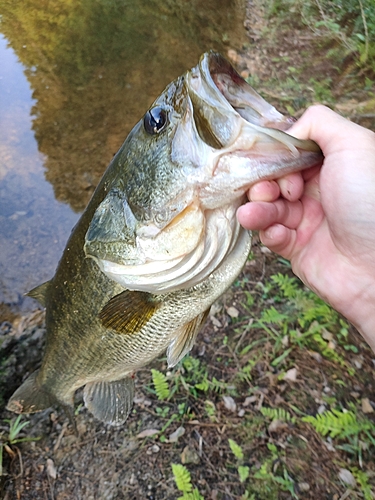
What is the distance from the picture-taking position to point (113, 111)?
5.42 metres

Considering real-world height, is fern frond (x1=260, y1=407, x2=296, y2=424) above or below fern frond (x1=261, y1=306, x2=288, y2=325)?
below

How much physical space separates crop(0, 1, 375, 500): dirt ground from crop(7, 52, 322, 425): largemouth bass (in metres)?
1.04

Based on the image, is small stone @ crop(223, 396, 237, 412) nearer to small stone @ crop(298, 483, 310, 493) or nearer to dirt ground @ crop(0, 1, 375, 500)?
dirt ground @ crop(0, 1, 375, 500)

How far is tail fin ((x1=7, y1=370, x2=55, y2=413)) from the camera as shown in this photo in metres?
2.20

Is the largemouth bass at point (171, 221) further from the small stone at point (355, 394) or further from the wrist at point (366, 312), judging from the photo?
the small stone at point (355, 394)

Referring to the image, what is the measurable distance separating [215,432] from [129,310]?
4.83ft

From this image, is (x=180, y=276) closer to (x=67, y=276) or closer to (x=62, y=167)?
(x=67, y=276)

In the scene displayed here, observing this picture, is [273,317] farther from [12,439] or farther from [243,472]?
[12,439]

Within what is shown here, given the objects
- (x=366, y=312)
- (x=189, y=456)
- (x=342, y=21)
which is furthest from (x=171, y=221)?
(x=342, y=21)

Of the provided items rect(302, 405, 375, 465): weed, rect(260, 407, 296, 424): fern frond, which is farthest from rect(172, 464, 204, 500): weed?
rect(302, 405, 375, 465): weed

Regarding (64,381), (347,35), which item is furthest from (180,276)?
(347,35)

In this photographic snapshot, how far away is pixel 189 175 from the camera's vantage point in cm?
122

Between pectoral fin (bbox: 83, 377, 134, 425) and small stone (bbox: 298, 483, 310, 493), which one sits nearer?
pectoral fin (bbox: 83, 377, 134, 425)

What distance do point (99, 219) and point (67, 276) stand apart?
1.46 ft
